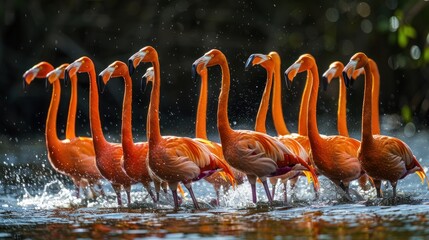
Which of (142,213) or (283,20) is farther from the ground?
(283,20)

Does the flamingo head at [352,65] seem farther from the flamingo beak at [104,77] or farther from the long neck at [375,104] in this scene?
the flamingo beak at [104,77]

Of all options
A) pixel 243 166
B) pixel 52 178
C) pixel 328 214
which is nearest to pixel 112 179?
pixel 243 166

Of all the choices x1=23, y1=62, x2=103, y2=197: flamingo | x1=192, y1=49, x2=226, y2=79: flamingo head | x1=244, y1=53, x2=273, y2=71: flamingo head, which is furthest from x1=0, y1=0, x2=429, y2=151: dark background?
x1=192, y1=49, x2=226, y2=79: flamingo head

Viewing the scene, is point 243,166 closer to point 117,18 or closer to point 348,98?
point 348,98

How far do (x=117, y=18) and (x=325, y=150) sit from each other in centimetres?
1027

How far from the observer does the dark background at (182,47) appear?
639 inches

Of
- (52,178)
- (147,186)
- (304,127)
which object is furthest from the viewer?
Answer: (52,178)

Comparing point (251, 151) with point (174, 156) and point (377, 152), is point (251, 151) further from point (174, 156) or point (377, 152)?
point (377, 152)

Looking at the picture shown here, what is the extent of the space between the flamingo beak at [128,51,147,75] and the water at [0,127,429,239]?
93 cm

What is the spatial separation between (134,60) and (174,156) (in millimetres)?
677

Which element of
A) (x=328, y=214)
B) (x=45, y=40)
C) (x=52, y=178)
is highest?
(x=45, y=40)

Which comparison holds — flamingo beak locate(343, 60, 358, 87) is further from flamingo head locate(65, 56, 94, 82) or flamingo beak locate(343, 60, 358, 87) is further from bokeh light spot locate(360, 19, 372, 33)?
bokeh light spot locate(360, 19, 372, 33)

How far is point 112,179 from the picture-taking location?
8680mm

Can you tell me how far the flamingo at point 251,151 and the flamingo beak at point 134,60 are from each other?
38 cm
